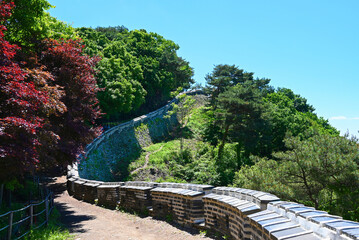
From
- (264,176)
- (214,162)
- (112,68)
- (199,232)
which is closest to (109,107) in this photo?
(112,68)

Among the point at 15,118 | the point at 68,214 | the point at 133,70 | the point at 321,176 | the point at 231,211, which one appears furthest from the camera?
the point at 133,70

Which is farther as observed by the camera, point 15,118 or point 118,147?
point 118,147

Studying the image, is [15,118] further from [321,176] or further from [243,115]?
[243,115]

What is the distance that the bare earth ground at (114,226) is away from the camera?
7617 millimetres

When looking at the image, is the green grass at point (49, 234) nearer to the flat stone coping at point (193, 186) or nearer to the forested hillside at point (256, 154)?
the flat stone coping at point (193, 186)

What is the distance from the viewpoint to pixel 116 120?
38.1 meters

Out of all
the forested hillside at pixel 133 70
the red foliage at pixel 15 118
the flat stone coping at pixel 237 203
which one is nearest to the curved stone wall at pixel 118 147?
the forested hillside at pixel 133 70

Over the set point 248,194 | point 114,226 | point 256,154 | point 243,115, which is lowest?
point 114,226

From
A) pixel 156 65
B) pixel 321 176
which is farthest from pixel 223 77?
pixel 321 176

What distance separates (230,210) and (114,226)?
15.0 feet

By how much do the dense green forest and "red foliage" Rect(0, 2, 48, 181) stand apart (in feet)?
0.07

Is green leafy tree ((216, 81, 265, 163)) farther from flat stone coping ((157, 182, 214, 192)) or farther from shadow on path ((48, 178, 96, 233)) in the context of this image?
flat stone coping ((157, 182, 214, 192))

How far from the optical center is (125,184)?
1139 centimetres

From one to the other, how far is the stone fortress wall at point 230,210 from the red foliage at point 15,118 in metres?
3.70
